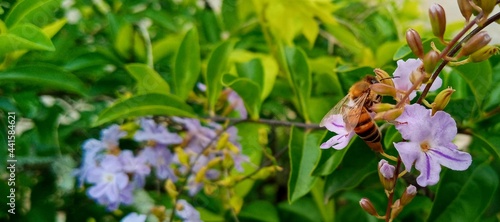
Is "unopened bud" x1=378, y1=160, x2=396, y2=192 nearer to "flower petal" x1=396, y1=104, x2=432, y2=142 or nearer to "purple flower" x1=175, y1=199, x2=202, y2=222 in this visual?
"flower petal" x1=396, y1=104, x2=432, y2=142

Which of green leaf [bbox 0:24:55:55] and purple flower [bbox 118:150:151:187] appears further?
purple flower [bbox 118:150:151:187]

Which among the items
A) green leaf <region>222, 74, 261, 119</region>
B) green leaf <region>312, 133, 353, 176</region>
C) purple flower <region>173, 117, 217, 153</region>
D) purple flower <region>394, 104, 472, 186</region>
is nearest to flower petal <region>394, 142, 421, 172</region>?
purple flower <region>394, 104, 472, 186</region>

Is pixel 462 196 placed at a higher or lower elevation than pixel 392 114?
lower

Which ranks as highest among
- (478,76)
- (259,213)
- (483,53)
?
(483,53)

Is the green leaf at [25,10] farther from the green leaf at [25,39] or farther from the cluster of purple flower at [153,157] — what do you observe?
the cluster of purple flower at [153,157]

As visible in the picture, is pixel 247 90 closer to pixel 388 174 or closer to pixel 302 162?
pixel 302 162

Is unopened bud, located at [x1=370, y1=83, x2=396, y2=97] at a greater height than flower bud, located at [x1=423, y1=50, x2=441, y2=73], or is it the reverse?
flower bud, located at [x1=423, y1=50, x2=441, y2=73]

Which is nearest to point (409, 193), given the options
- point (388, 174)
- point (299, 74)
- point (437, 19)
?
point (388, 174)

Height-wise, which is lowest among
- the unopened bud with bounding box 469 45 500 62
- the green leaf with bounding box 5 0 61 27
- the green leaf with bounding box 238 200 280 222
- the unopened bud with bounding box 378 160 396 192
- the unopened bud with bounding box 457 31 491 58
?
the green leaf with bounding box 238 200 280 222

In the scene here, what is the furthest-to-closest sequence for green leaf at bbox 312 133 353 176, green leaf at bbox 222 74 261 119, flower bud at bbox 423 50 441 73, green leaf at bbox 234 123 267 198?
1. green leaf at bbox 234 123 267 198
2. green leaf at bbox 222 74 261 119
3. green leaf at bbox 312 133 353 176
4. flower bud at bbox 423 50 441 73
